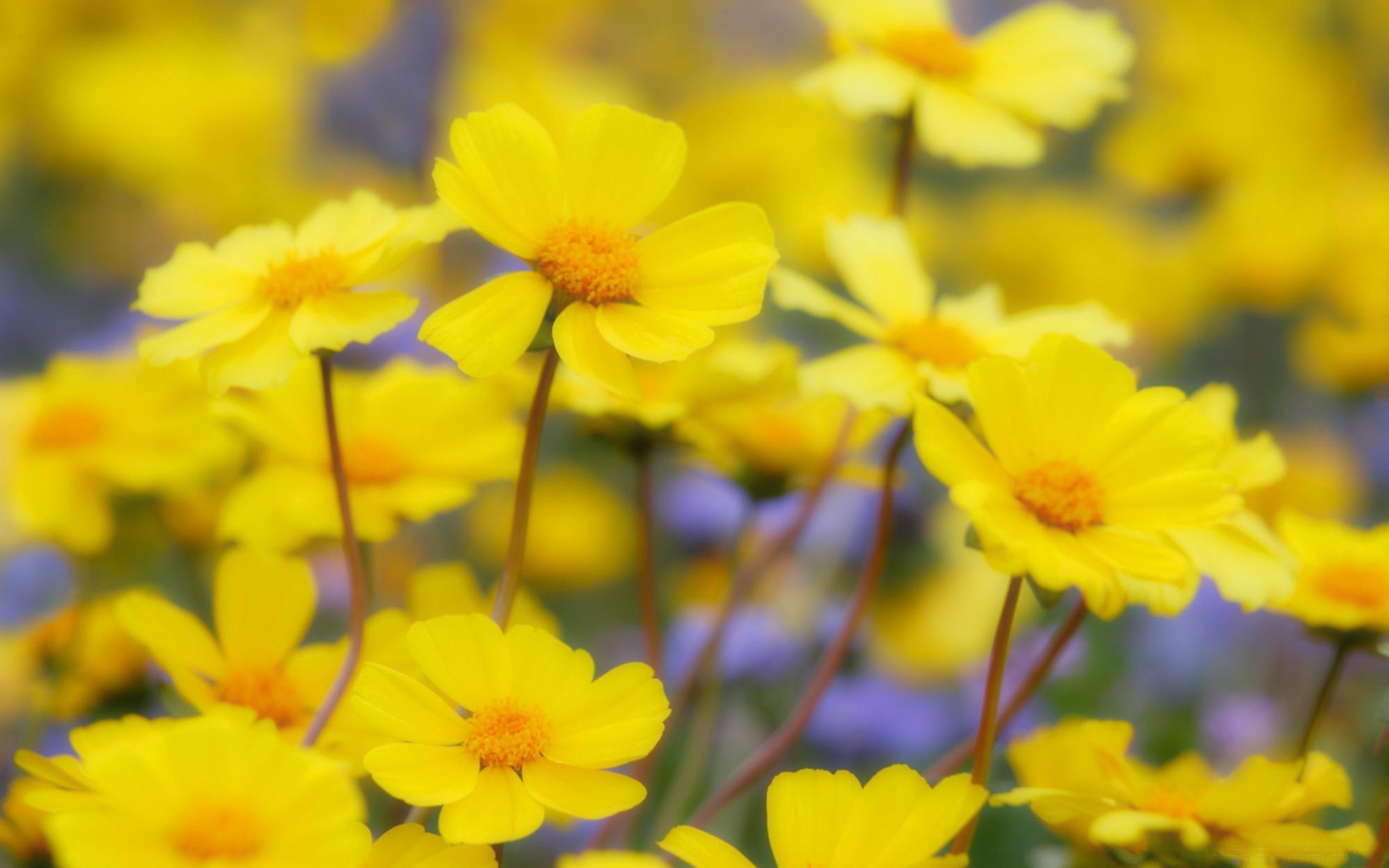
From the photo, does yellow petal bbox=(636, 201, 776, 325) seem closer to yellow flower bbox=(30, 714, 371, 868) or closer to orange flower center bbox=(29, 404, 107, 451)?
yellow flower bbox=(30, 714, 371, 868)

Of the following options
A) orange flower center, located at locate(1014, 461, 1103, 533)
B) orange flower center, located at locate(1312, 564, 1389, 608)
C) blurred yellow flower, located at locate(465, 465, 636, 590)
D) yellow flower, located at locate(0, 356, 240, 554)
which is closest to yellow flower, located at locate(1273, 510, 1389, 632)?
orange flower center, located at locate(1312, 564, 1389, 608)

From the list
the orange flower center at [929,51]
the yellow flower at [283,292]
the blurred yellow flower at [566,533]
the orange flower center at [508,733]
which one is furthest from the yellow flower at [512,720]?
the blurred yellow flower at [566,533]

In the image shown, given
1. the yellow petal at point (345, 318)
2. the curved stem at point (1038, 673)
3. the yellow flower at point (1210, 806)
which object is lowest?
the yellow flower at point (1210, 806)

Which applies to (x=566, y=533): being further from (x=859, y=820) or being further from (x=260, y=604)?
(x=859, y=820)

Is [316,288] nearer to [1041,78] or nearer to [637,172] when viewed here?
[637,172]

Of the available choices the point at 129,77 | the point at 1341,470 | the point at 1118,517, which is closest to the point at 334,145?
the point at 129,77

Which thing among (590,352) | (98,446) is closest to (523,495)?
(590,352)

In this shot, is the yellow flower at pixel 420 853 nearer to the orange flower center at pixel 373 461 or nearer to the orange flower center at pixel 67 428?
the orange flower center at pixel 373 461
